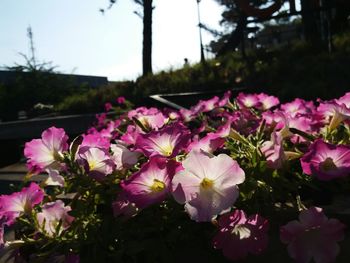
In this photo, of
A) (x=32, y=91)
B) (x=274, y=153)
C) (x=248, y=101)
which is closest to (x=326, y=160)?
(x=274, y=153)

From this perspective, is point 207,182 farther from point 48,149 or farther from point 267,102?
point 267,102

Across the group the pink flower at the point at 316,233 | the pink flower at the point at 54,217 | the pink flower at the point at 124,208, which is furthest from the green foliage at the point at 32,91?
the pink flower at the point at 316,233

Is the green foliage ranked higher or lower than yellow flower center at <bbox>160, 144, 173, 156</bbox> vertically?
higher

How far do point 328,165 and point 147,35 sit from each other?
46.9 ft

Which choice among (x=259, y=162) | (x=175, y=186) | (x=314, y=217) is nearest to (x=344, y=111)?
(x=259, y=162)

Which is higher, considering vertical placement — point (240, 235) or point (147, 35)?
point (147, 35)

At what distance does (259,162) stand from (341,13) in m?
10.2

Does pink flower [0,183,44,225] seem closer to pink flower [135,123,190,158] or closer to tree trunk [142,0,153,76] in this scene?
pink flower [135,123,190,158]

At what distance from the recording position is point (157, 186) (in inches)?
36.3

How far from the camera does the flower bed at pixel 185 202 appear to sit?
882 mm

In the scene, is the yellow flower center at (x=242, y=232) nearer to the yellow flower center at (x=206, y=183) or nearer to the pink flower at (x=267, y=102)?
the yellow flower center at (x=206, y=183)

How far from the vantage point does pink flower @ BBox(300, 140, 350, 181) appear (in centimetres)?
94

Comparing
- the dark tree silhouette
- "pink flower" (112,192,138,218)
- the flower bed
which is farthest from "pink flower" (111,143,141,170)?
the dark tree silhouette

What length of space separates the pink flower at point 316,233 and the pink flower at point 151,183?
26 cm
